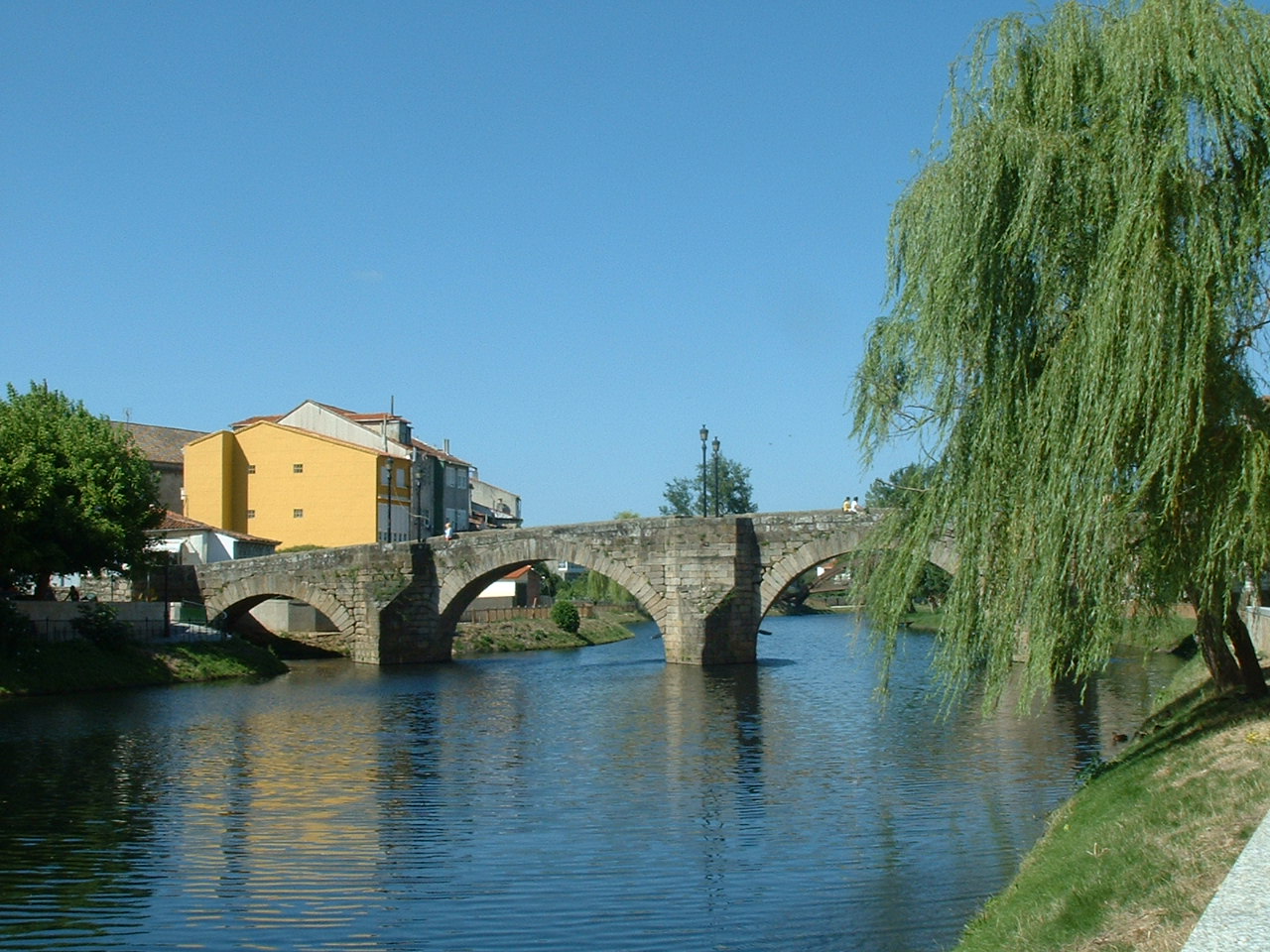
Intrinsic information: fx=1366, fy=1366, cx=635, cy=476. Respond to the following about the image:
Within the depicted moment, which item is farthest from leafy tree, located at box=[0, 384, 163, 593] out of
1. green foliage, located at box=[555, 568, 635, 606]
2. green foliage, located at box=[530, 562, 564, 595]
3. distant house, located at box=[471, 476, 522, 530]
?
distant house, located at box=[471, 476, 522, 530]

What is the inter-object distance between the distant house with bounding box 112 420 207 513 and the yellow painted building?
2.17 meters

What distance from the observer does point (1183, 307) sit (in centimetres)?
1024

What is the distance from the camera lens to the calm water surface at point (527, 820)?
10.1 m

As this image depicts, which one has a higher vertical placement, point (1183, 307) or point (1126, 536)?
point (1183, 307)

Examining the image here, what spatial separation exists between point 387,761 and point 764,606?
678 inches

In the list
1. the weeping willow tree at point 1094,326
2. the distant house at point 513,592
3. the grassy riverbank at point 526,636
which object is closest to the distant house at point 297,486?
the distant house at point 513,592

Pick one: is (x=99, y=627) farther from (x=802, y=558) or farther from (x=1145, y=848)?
(x=1145, y=848)

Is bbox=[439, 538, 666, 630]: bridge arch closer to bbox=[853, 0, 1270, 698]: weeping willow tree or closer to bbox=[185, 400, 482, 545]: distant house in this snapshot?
bbox=[185, 400, 482, 545]: distant house

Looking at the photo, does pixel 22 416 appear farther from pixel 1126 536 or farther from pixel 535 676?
pixel 1126 536

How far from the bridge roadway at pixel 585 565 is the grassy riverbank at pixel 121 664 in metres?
3.36

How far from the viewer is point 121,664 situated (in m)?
31.5

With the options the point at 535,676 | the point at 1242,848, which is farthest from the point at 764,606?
the point at 1242,848

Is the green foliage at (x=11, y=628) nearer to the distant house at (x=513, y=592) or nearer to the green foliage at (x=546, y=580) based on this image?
the distant house at (x=513, y=592)

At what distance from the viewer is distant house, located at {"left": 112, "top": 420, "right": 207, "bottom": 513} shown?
5688 cm
